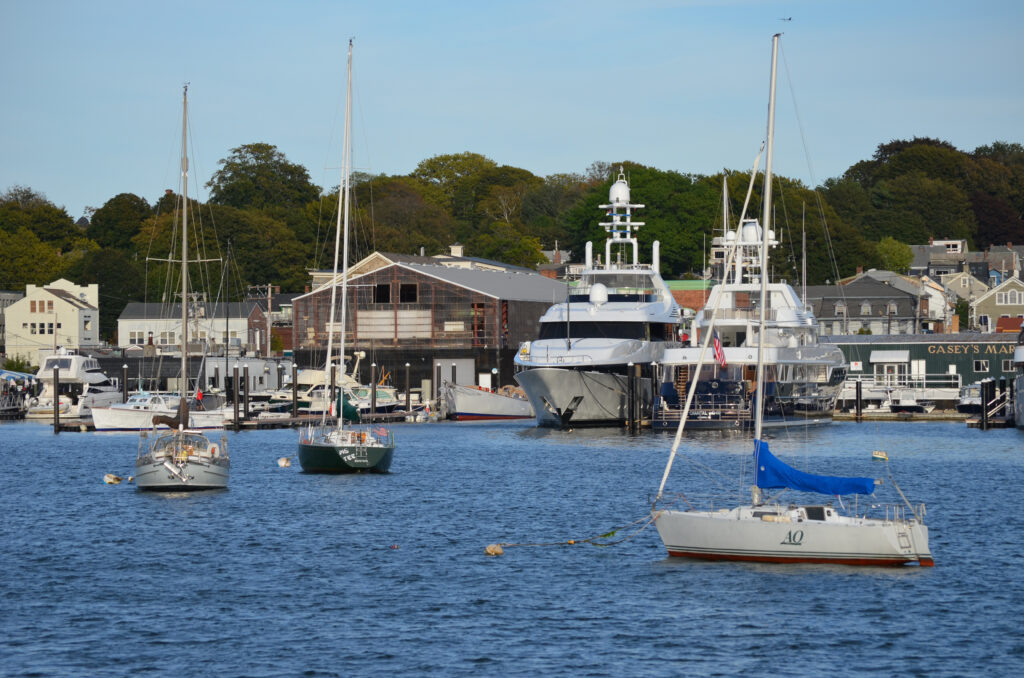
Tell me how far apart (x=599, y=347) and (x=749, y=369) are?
889 centimetres

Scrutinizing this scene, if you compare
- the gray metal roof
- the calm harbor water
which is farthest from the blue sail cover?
the gray metal roof

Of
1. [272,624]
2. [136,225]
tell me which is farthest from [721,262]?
[272,624]

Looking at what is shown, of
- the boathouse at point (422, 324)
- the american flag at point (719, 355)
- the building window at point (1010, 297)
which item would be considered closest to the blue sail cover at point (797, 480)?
the american flag at point (719, 355)

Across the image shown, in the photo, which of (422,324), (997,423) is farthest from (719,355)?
(422,324)

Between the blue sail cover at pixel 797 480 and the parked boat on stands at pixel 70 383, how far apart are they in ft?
263

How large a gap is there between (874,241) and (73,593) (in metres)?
163

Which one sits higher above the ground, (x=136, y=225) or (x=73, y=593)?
(x=136, y=225)

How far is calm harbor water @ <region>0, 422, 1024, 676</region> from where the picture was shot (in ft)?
88.1

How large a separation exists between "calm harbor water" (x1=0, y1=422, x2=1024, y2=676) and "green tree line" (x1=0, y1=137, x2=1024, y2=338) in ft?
275

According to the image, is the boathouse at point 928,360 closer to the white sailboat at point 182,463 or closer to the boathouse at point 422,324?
the boathouse at point 422,324

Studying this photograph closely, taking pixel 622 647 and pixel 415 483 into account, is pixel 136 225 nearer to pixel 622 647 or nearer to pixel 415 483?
pixel 415 483

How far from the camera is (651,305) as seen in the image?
86.6 metres

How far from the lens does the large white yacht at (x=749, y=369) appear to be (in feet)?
252

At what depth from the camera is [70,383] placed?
11419 cm
